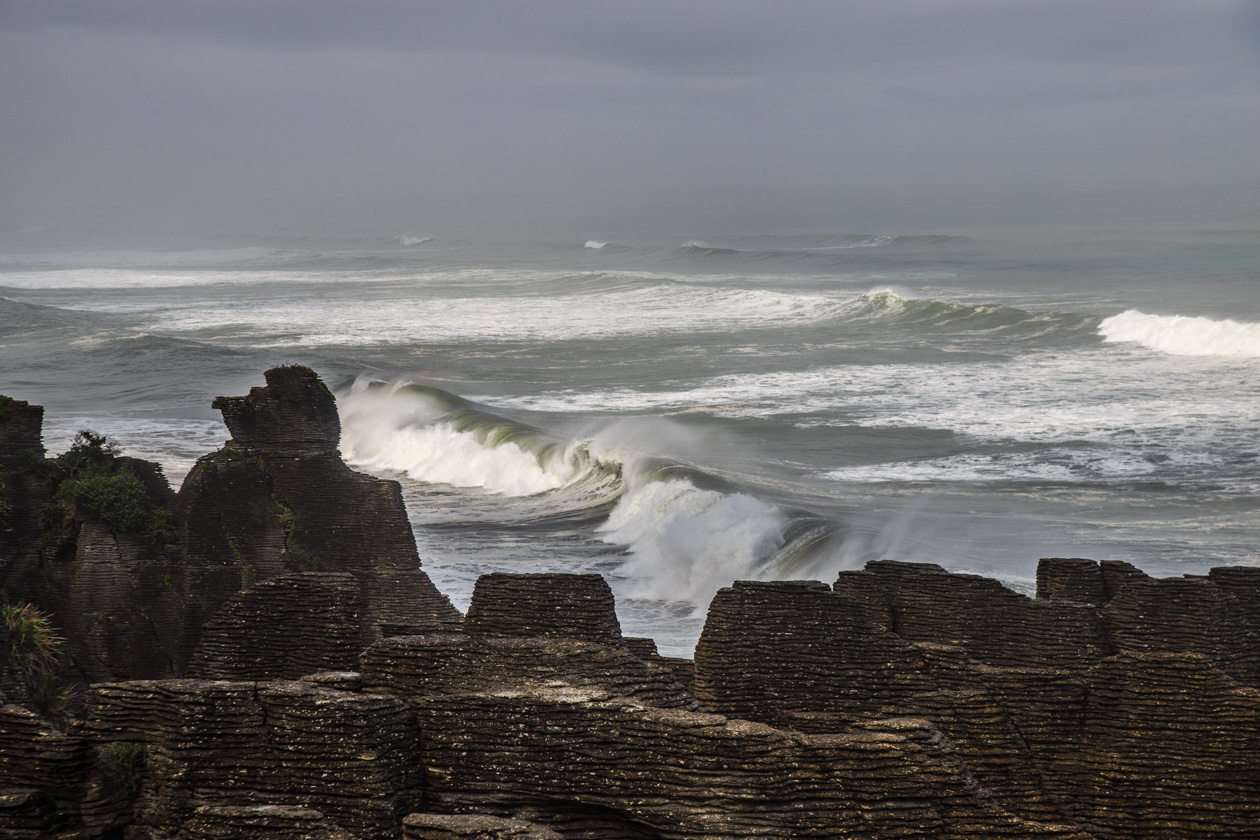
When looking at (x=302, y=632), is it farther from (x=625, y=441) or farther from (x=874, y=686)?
(x=625, y=441)

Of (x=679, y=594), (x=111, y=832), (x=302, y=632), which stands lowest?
(x=679, y=594)

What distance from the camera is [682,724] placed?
19.9ft

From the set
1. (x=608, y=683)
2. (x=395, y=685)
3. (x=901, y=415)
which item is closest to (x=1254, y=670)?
(x=608, y=683)

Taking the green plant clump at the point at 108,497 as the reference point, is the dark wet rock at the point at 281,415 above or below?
above

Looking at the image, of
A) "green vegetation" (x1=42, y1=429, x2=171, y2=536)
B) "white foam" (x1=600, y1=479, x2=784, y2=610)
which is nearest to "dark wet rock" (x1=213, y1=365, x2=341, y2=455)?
"green vegetation" (x1=42, y1=429, x2=171, y2=536)

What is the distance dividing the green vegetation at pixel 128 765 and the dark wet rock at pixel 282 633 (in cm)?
175

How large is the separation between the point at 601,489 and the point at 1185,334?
34.0 metres

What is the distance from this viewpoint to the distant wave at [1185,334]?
52.2m

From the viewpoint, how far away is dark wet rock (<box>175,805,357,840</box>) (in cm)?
564

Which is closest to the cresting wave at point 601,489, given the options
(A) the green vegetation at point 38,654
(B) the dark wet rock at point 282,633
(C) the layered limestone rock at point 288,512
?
(C) the layered limestone rock at point 288,512

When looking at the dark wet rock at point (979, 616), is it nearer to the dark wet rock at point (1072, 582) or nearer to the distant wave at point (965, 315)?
the dark wet rock at point (1072, 582)

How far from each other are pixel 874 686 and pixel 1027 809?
1279 millimetres

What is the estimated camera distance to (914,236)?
143 metres

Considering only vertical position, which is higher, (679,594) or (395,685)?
(395,685)
